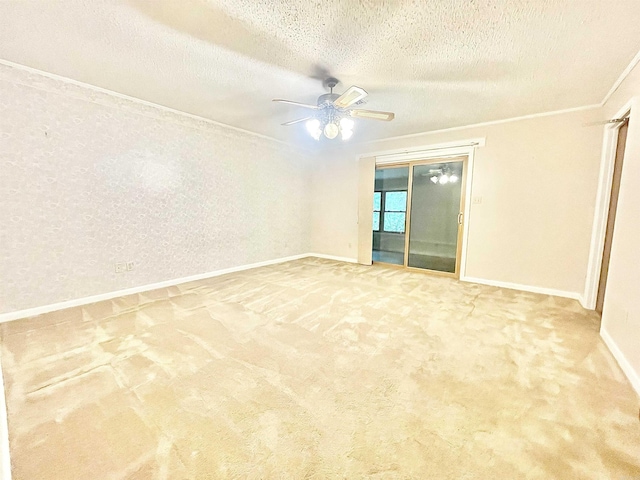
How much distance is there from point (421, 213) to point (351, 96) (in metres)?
3.99

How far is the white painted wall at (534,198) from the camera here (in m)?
3.25

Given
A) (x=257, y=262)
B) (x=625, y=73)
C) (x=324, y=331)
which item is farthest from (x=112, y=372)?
(x=625, y=73)

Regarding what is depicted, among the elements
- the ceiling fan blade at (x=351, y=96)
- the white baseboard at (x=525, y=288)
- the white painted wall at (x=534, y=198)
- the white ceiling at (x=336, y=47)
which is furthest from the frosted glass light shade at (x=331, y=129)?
the white baseboard at (x=525, y=288)

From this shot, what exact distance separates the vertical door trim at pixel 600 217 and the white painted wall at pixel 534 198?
184 mm

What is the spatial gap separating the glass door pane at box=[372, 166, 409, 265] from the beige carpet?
3046 millimetres

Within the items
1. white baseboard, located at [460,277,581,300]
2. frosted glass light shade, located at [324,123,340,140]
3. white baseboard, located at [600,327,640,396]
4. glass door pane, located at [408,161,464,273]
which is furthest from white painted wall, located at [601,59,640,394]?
frosted glass light shade, located at [324,123,340,140]

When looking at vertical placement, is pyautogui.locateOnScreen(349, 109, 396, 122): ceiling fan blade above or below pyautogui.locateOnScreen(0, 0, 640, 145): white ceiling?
below

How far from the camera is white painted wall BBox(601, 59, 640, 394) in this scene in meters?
1.83

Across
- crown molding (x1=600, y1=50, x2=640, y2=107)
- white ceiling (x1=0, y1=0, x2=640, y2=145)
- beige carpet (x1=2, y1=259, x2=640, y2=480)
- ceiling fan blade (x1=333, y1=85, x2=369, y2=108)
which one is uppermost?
white ceiling (x1=0, y1=0, x2=640, y2=145)

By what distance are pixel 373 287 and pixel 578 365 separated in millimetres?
2222

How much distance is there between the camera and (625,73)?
2320 millimetres

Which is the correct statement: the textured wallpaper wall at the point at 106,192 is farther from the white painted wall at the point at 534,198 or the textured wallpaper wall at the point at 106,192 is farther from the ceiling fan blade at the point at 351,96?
the white painted wall at the point at 534,198

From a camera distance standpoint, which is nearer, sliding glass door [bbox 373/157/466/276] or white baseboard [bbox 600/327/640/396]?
white baseboard [bbox 600/327/640/396]

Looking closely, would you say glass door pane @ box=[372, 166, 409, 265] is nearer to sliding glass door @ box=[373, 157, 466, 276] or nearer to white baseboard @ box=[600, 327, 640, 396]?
sliding glass door @ box=[373, 157, 466, 276]
